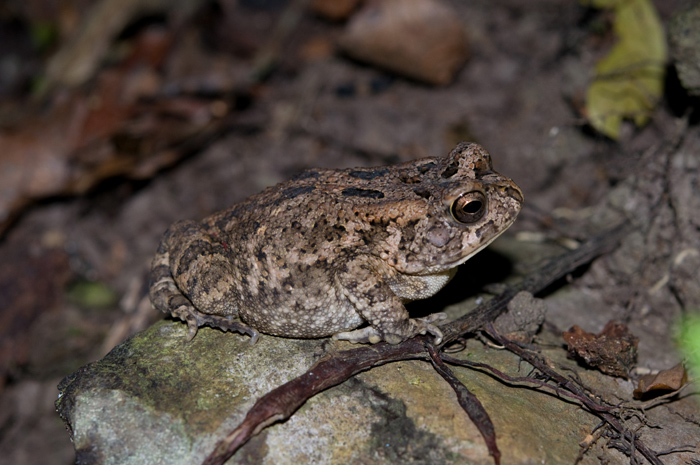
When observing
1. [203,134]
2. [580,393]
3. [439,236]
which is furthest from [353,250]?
[203,134]

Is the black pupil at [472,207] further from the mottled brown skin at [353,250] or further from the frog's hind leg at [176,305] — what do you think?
the frog's hind leg at [176,305]

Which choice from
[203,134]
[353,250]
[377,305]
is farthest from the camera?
[203,134]

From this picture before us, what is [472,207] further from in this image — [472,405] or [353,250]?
[472,405]

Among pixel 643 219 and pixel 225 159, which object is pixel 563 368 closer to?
pixel 643 219

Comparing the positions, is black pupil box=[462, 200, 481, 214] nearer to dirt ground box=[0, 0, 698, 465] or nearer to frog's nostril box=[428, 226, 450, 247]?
frog's nostril box=[428, 226, 450, 247]

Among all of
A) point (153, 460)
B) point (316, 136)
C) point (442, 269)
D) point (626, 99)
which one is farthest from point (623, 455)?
point (316, 136)

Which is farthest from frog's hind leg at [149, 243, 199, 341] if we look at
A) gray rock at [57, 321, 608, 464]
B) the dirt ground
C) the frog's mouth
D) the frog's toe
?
the dirt ground
